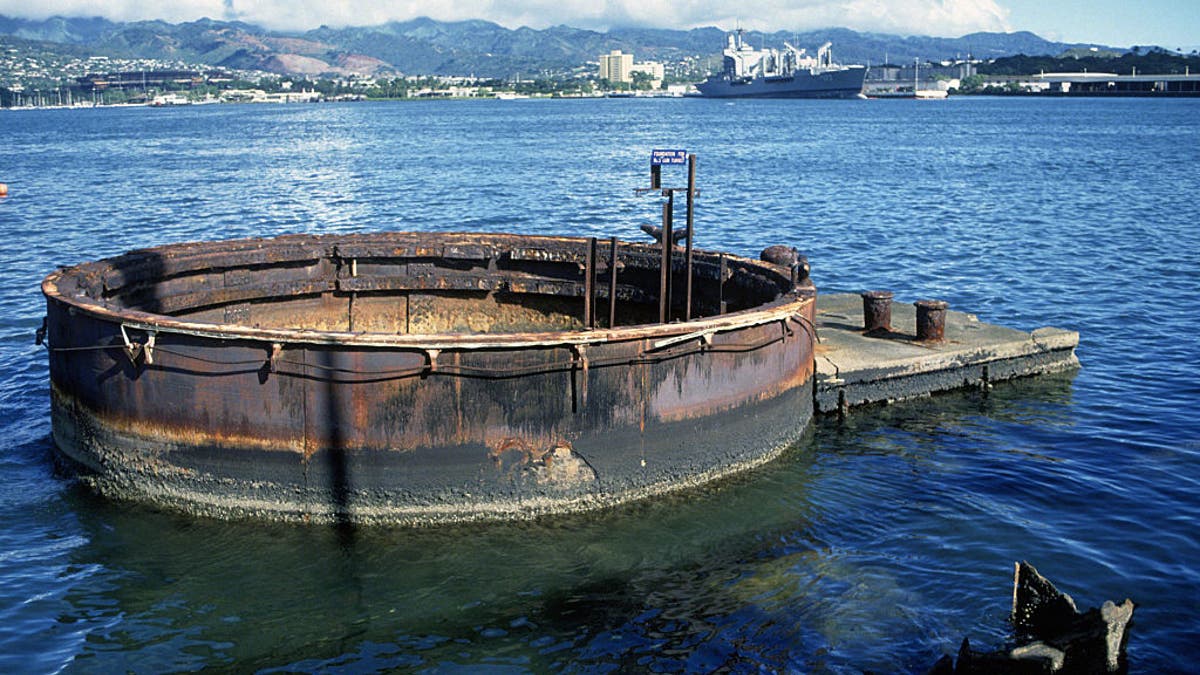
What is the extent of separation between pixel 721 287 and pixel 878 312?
118 inches

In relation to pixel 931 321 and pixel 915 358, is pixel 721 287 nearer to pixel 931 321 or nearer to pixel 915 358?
pixel 915 358

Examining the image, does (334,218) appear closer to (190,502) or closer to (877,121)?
(190,502)

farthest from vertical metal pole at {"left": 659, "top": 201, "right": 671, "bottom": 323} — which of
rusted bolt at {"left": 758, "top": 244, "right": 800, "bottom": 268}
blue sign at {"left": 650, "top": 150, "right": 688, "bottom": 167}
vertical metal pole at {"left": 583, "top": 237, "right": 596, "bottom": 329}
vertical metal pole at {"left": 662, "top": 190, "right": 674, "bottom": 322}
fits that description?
rusted bolt at {"left": 758, "top": 244, "right": 800, "bottom": 268}

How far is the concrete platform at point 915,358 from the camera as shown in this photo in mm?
14875

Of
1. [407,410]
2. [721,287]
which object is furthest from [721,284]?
[407,410]

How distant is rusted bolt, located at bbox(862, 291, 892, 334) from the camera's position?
16297 mm

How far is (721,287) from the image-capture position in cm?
1463

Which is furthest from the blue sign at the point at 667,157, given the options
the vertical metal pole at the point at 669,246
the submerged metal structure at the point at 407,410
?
the submerged metal structure at the point at 407,410

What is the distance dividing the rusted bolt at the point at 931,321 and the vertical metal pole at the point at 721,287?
9.82 feet

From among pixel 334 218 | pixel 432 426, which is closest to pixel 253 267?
pixel 432 426

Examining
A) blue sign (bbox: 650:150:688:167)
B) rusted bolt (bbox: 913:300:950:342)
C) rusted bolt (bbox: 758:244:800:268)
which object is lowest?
rusted bolt (bbox: 913:300:950:342)

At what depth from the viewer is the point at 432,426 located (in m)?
10.5

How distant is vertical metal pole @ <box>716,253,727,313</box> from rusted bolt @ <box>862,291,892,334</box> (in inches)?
106

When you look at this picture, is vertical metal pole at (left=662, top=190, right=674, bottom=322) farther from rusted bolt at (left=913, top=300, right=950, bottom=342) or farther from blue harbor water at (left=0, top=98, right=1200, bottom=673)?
rusted bolt at (left=913, top=300, right=950, bottom=342)
